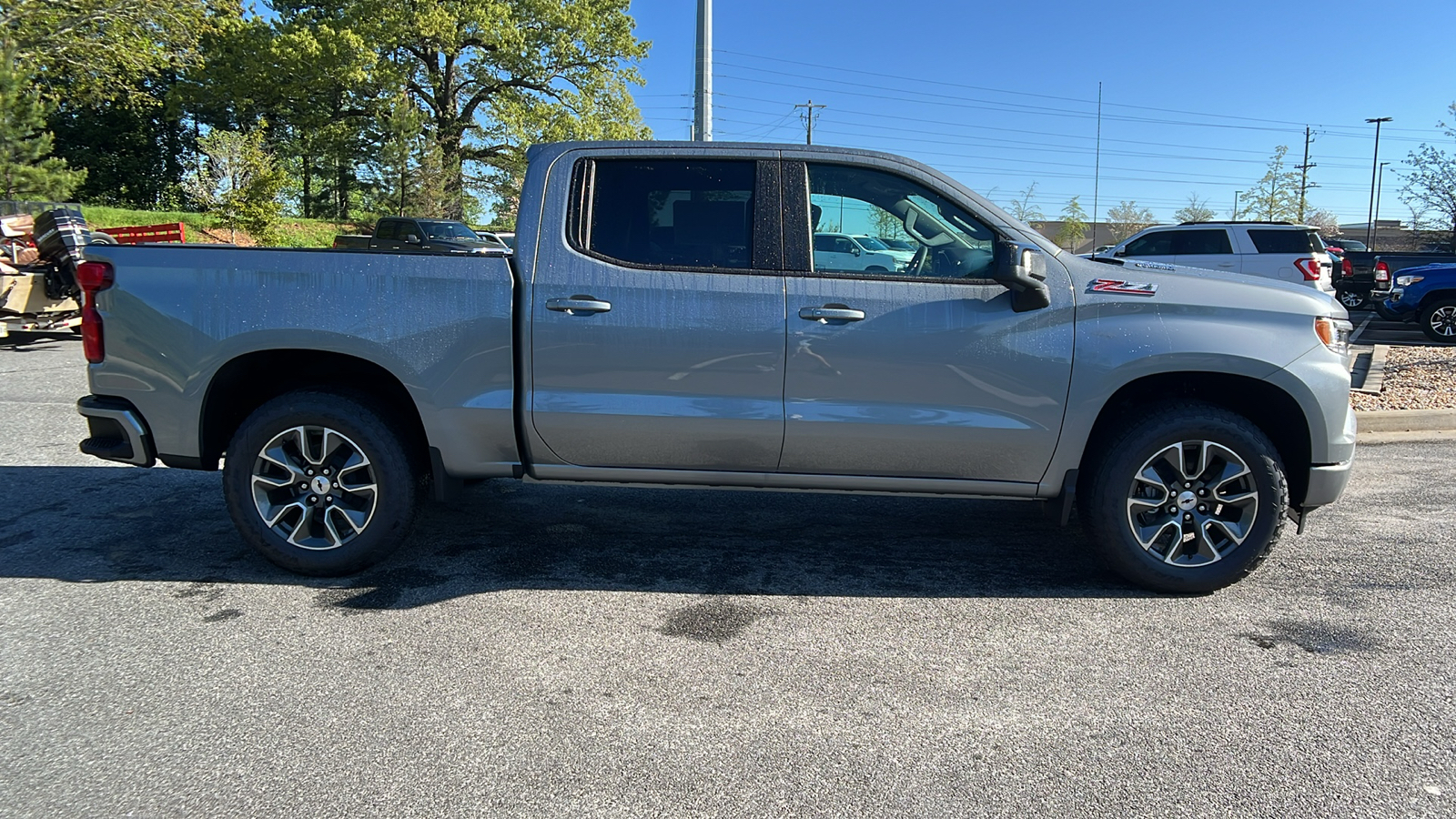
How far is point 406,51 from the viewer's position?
42594 mm

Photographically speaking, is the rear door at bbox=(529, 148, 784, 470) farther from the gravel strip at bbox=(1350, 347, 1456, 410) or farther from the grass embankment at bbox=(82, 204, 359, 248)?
the grass embankment at bbox=(82, 204, 359, 248)

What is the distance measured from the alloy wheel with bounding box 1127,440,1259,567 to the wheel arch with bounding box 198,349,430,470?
3303mm

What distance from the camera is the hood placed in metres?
4.16

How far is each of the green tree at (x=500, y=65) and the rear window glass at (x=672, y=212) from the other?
3567cm

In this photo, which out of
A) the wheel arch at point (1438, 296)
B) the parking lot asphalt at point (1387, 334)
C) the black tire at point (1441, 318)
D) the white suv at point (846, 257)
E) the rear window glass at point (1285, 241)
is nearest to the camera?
the white suv at point (846, 257)

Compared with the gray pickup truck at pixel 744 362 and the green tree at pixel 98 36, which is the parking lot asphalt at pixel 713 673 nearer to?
the gray pickup truck at pixel 744 362

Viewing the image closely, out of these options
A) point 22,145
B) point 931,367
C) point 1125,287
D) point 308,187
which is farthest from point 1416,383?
point 308,187

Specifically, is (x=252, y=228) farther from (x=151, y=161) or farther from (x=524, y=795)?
(x=524, y=795)

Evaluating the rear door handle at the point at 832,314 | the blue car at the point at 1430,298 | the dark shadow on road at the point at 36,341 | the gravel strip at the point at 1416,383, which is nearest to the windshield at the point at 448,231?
the dark shadow on road at the point at 36,341

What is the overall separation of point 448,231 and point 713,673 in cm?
2287

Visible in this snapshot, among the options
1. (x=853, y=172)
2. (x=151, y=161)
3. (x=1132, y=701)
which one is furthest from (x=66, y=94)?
(x=1132, y=701)

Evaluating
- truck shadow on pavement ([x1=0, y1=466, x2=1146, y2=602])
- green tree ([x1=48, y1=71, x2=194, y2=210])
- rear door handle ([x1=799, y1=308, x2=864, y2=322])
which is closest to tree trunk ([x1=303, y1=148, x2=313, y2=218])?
green tree ([x1=48, y1=71, x2=194, y2=210])

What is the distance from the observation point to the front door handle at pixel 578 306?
4.16 meters

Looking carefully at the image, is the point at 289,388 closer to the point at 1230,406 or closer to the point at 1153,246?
the point at 1230,406
